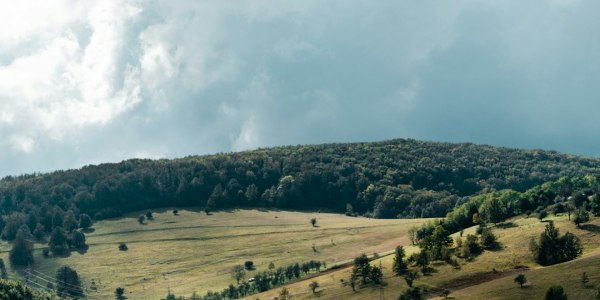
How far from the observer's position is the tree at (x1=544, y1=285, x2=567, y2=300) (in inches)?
6772

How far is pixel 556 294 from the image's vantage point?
172 m

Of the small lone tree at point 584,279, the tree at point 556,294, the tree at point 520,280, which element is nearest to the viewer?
the tree at point 556,294

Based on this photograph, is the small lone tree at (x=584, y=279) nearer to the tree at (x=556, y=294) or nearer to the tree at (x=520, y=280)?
the tree at (x=556, y=294)

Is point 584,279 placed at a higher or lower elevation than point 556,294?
higher

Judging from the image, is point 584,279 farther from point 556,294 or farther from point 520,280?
point 520,280

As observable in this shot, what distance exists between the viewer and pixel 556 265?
643 feet

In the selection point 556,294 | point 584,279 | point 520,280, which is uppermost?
point 520,280

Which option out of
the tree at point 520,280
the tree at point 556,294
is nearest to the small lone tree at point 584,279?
the tree at point 556,294

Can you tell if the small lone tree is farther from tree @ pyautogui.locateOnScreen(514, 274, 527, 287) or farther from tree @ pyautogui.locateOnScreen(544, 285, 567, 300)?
tree @ pyautogui.locateOnScreen(514, 274, 527, 287)

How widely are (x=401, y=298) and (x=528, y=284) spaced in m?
28.9

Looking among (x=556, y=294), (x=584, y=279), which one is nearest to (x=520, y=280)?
(x=584, y=279)

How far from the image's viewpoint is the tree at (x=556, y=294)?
172 meters

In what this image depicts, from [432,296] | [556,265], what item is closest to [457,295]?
[432,296]

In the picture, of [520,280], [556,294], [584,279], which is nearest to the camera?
[556,294]
